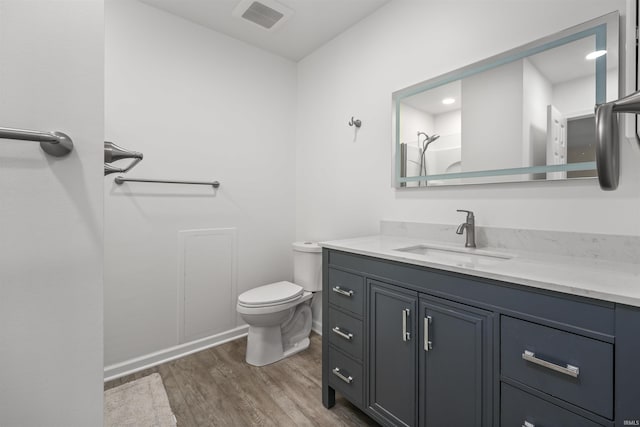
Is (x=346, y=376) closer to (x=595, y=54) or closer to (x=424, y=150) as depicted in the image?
(x=424, y=150)

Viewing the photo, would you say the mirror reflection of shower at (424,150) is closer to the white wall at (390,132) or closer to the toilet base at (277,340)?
the white wall at (390,132)

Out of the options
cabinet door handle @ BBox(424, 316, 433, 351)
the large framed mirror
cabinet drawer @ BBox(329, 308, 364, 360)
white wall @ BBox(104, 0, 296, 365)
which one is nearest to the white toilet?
white wall @ BBox(104, 0, 296, 365)

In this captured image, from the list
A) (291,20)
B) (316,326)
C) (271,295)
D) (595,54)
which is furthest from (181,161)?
(595,54)

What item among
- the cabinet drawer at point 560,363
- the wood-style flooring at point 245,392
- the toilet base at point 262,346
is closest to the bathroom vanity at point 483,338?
the cabinet drawer at point 560,363

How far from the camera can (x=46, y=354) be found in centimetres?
60

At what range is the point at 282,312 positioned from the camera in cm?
205

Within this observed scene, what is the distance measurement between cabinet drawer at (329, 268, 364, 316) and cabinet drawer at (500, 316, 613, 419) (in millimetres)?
642

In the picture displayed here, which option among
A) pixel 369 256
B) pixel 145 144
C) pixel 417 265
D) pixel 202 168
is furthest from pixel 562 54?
pixel 145 144

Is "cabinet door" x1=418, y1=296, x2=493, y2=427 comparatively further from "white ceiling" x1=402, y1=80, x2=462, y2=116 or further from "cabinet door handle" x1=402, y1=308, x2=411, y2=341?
"white ceiling" x1=402, y1=80, x2=462, y2=116

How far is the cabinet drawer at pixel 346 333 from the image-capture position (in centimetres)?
147

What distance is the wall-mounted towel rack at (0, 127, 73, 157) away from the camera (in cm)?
52

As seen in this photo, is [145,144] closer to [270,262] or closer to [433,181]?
[270,262]

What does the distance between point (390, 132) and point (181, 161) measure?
1.53 metres

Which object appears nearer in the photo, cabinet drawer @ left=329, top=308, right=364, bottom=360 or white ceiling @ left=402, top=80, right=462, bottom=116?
cabinet drawer @ left=329, top=308, right=364, bottom=360
